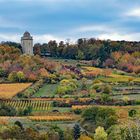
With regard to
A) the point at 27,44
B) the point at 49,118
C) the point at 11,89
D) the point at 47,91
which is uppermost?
the point at 27,44

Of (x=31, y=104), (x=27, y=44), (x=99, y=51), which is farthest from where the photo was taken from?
(x=99, y=51)

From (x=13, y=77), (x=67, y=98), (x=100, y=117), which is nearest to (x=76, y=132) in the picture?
(x=100, y=117)

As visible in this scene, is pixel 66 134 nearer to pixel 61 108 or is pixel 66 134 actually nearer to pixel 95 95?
pixel 61 108

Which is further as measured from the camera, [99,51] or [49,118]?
Answer: [99,51]

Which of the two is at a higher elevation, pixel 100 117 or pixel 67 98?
pixel 100 117

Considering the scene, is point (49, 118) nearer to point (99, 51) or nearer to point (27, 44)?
point (27, 44)

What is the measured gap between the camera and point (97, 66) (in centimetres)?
10750

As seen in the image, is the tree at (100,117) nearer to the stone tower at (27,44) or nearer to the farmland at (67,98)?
A: the farmland at (67,98)

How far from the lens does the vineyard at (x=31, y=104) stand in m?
62.2

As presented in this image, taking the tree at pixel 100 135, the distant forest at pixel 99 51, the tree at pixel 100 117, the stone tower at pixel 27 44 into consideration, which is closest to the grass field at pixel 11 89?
the tree at pixel 100 117

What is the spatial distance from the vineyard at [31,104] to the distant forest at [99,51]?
131ft

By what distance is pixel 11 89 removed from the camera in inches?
2950

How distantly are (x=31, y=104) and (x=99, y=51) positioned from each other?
5427 cm

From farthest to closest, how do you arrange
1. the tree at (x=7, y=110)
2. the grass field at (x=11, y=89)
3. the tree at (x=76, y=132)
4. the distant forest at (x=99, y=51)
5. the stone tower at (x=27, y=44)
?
the stone tower at (x=27, y=44), the distant forest at (x=99, y=51), the grass field at (x=11, y=89), the tree at (x=7, y=110), the tree at (x=76, y=132)
